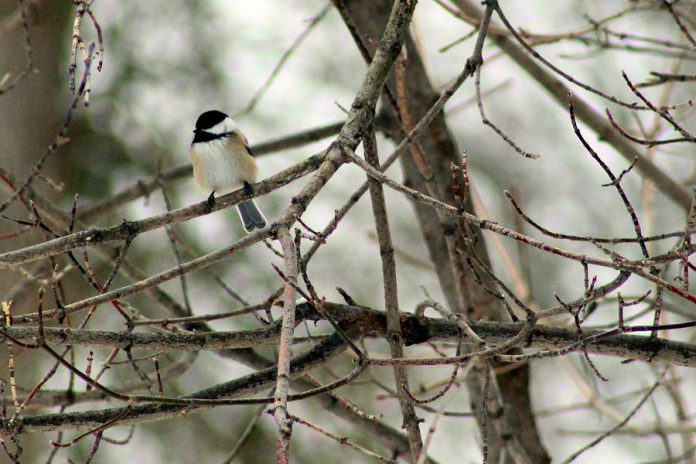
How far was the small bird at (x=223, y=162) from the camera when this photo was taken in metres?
3.99

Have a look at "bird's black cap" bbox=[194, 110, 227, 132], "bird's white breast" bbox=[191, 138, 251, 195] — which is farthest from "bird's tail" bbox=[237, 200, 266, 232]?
"bird's black cap" bbox=[194, 110, 227, 132]

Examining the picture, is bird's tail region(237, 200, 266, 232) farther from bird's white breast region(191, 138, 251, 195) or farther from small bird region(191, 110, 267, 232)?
bird's white breast region(191, 138, 251, 195)

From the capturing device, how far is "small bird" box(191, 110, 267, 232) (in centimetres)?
399

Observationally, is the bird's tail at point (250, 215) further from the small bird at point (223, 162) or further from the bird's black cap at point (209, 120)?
the bird's black cap at point (209, 120)

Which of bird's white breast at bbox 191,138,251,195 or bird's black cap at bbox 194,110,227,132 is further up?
bird's black cap at bbox 194,110,227,132

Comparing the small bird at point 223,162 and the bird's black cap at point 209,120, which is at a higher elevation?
the bird's black cap at point 209,120

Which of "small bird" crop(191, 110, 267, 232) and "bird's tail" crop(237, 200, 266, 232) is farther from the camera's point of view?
"bird's tail" crop(237, 200, 266, 232)

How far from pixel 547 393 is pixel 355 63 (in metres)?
5.40

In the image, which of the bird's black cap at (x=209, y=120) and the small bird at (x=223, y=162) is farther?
the bird's black cap at (x=209, y=120)

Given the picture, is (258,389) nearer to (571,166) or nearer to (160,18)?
(160,18)

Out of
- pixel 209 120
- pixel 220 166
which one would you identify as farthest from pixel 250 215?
pixel 209 120

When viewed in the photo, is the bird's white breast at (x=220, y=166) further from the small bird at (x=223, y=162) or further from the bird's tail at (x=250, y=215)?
the bird's tail at (x=250, y=215)

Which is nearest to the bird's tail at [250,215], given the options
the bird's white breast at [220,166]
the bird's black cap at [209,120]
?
the bird's white breast at [220,166]

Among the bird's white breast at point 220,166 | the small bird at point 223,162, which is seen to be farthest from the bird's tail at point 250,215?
the bird's white breast at point 220,166
